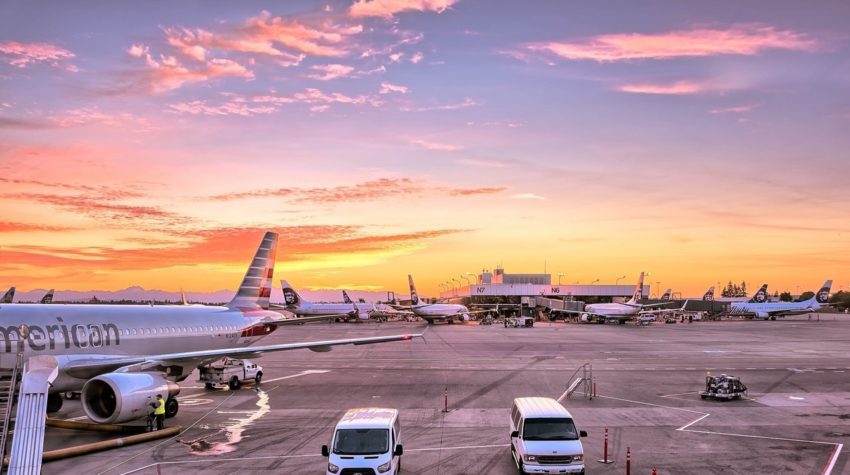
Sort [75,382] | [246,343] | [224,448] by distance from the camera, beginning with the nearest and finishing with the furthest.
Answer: [224,448]
[75,382]
[246,343]

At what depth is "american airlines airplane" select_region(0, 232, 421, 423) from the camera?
25656 millimetres

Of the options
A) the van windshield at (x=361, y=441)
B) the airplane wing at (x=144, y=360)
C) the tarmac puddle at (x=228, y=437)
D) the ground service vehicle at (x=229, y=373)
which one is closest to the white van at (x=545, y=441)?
the van windshield at (x=361, y=441)

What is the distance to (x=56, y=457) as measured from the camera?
22.2 m

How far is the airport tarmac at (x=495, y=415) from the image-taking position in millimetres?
22234

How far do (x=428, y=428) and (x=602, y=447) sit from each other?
7.14 metres

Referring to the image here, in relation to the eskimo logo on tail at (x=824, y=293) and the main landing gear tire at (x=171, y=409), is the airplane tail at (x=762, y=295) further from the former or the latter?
the main landing gear tire at (x=171, y=409)

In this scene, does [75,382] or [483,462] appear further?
[75,382]

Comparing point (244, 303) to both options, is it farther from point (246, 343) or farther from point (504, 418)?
point (504, 418)

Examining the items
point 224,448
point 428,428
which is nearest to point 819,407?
point 428,428

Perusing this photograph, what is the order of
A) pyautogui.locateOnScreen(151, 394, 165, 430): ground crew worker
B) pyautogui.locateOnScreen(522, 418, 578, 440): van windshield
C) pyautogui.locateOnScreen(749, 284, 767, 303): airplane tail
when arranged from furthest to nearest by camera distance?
pyautogui.locateOnScreen(749, 284, 767, 303): airplane tail → pyautogui.locateOnScreen(151, 394, 165, 430): ground crew worker → pyautogui.locateOnScreen(522, 418, 578, 440): van windshield

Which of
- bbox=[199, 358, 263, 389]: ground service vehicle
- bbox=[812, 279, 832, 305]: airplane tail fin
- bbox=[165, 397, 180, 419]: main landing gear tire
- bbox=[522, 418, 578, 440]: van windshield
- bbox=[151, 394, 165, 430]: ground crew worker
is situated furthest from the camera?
bbox=[812, 279, 832, 305]: airplane tail fin

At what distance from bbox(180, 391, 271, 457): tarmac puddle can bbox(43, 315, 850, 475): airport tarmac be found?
5 centimetres

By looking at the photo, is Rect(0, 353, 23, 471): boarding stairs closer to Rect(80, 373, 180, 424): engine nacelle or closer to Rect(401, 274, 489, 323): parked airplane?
Rect(80, 373, 180, 424): engine nacelle

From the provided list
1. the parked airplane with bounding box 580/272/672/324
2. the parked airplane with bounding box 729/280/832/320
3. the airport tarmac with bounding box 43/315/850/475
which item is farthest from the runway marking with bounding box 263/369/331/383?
the parked airplane with bounding box 729/280/832/320
